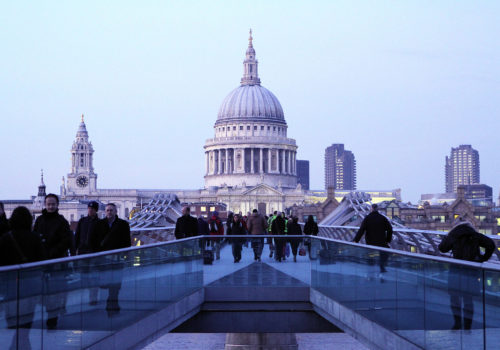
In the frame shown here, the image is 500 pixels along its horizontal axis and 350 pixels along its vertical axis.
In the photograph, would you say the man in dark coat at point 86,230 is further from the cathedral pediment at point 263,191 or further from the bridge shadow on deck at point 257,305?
the cathedral pediment at point 263,191

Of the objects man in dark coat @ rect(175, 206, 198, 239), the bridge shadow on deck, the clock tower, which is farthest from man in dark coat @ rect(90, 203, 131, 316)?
the clock tower

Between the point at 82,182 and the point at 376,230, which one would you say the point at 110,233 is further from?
the point at 82,182

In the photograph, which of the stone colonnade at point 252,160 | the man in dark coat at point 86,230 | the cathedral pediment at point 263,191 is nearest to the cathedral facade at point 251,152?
the stone colonnade at point 252,160

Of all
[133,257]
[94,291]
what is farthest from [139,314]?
[94,291]

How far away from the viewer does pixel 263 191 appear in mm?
183750

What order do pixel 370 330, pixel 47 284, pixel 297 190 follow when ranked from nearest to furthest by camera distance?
pixel 47 284
pixel 370 330
pixel 297 190

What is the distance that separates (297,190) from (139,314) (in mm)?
175535

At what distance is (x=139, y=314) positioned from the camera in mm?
14328

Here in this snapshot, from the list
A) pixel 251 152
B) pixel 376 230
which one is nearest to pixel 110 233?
pixel 376 230

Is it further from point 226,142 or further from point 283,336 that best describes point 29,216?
point 226,142

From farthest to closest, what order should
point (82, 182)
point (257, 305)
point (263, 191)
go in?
point (82, 182) → point (263, 191) → point (257, 305)

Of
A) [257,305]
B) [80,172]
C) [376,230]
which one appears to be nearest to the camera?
[376,230]

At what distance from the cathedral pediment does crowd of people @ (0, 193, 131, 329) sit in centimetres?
16683

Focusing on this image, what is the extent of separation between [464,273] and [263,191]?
570ft
